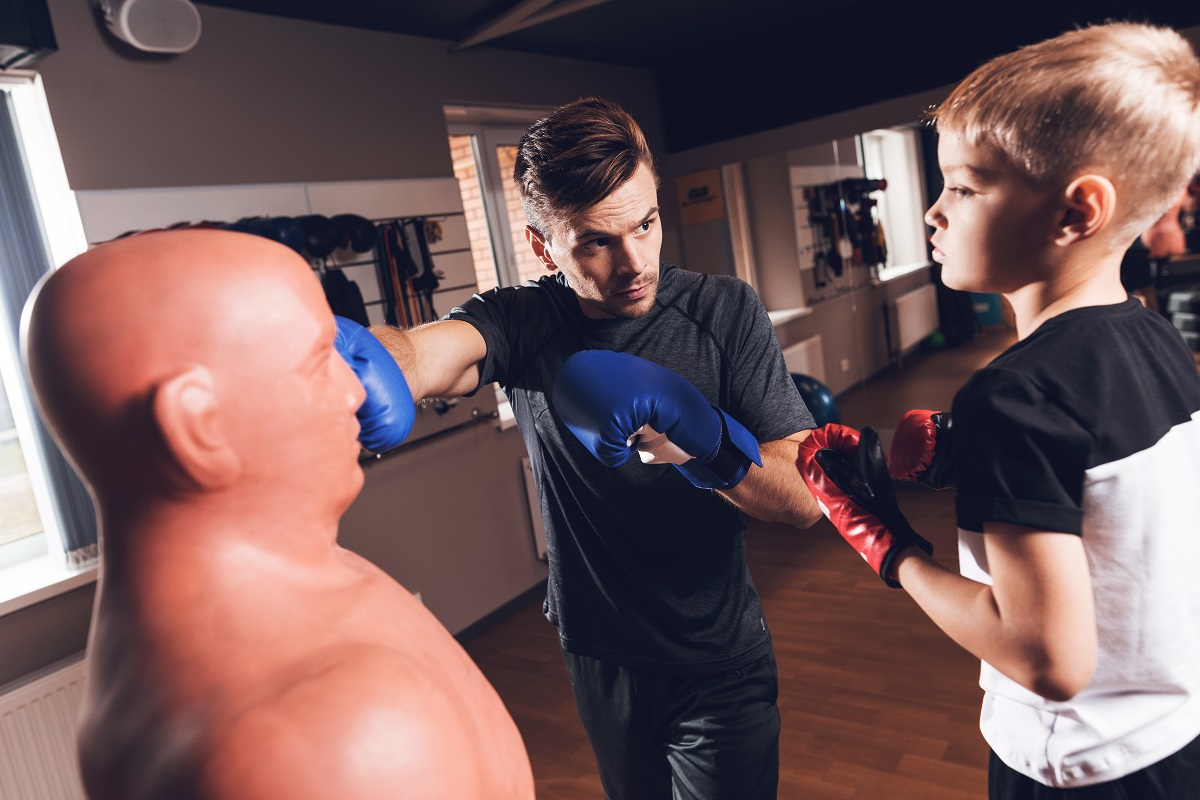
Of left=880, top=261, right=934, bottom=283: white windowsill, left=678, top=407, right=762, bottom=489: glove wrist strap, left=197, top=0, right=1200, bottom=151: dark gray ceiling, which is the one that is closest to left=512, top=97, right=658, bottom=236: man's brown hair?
left=678, top=407, right=762, bottom=489: glove wrist strap

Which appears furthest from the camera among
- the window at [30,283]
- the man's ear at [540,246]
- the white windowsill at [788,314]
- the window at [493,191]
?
the white windowsill at [788,314]

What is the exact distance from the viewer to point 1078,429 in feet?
2.58

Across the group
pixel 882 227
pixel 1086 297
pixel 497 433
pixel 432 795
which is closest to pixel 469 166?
pixel 497 433

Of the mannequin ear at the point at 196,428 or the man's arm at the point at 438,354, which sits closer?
the mannequin ear at the point at 196,428

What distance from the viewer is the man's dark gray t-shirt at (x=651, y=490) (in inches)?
52.7

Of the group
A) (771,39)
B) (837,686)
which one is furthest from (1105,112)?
(771,39)

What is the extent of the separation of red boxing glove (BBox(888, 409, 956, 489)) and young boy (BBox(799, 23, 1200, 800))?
0.18 metres

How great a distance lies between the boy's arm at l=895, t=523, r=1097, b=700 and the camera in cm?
76

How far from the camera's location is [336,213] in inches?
124

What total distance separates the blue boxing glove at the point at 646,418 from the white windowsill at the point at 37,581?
6.67 ft

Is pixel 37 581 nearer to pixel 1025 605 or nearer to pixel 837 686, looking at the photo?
pixel 837 686

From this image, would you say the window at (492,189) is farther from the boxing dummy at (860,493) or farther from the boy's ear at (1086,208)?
the boy's ear at (1086,208)

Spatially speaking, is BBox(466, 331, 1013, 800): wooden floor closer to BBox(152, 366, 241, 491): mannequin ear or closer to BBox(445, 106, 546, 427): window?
BBox(445, 106, 546, 427): window

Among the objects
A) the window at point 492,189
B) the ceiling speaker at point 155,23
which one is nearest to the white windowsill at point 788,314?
the window at point 492,189
